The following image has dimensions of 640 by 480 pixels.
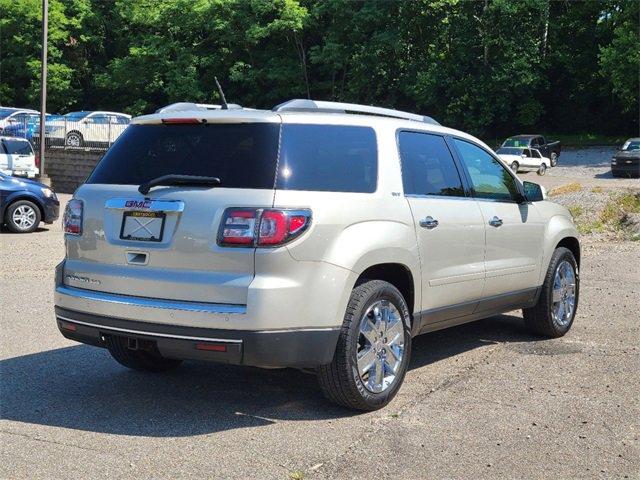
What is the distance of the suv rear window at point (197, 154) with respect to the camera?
5.01 meters

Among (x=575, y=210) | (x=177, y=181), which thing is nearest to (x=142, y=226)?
(x=177, y=181)

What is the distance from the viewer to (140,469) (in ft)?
14.0

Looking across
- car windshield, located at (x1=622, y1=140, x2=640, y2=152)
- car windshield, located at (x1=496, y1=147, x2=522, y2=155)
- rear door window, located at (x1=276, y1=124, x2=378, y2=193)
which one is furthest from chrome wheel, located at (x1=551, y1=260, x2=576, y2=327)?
car windshield, located at (x1=622, y1=140, x2=640, y2=152)

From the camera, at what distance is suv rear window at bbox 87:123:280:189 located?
5.01 meters

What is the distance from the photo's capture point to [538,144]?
44.4 metres

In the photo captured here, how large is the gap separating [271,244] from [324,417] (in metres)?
1.20

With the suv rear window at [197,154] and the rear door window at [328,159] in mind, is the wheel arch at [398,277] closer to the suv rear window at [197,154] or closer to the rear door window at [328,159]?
the rear door window at [328,159]

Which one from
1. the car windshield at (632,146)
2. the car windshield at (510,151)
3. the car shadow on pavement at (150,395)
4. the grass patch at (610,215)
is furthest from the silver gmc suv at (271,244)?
the car windshield at (632,146)

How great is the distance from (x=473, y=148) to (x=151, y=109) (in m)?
61.3

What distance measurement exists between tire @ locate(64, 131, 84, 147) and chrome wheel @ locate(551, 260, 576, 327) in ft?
94.3

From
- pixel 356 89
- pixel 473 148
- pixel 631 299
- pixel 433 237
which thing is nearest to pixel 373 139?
pixel 433 237

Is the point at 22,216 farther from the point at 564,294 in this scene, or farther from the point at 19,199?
the point at 564,294

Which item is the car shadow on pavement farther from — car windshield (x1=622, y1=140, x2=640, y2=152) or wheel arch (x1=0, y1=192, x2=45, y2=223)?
car windshield (x1=622, y1=140, x2=640, y2=152)

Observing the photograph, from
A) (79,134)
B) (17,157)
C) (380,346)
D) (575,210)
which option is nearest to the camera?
(380,346)
